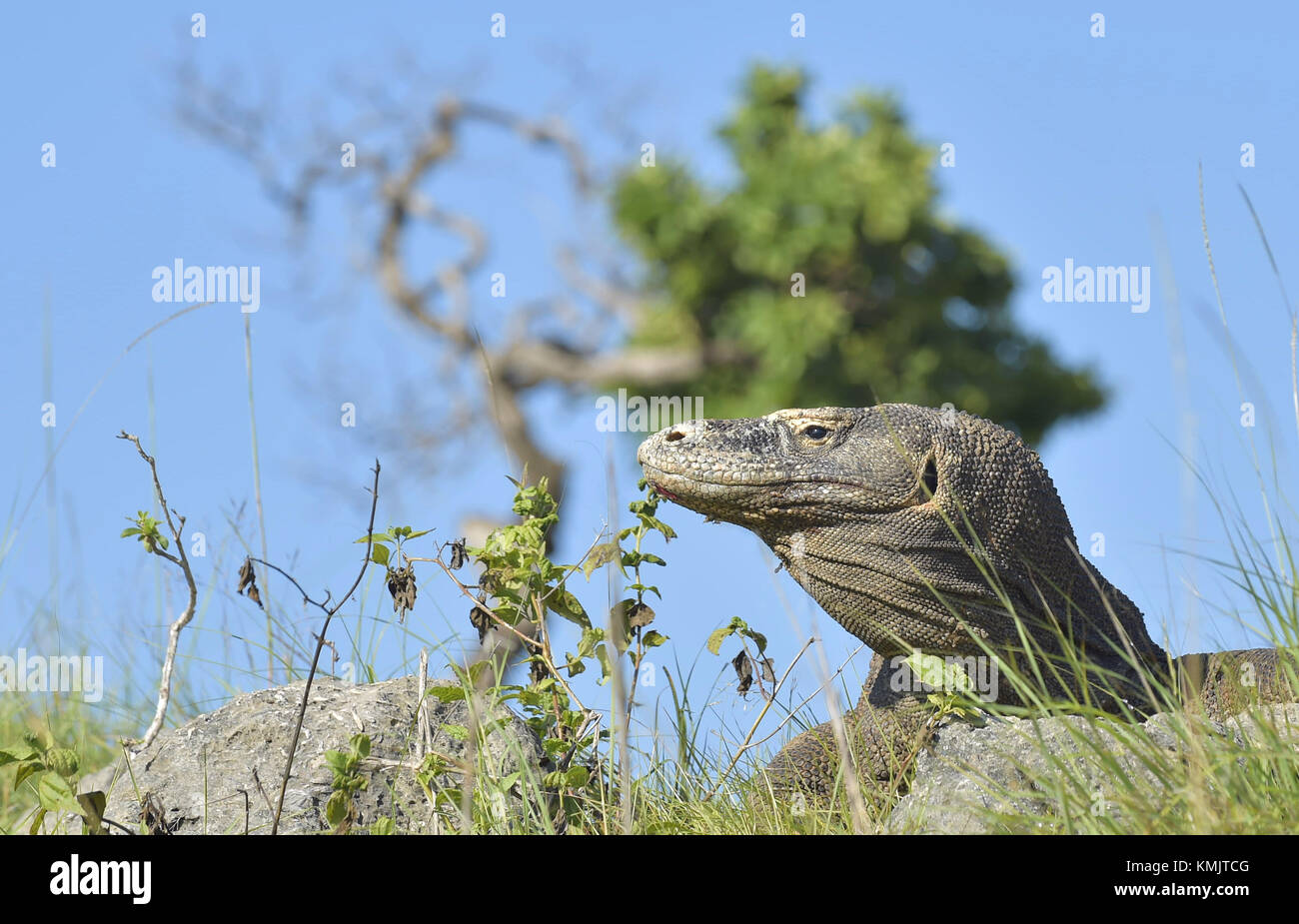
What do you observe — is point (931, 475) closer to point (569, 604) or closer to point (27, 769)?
point (569, 604)

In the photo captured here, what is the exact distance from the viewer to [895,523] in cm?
521

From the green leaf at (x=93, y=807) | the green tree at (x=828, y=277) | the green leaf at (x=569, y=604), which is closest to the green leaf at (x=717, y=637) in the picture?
the green leaf at (x=569, y=604)

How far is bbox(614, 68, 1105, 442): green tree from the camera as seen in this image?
910 inches

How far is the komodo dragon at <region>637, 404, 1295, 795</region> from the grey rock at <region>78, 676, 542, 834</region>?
1.18 metres

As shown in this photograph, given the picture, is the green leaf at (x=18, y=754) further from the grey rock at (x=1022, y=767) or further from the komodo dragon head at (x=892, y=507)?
the grey rock at (x=1022, y=767)

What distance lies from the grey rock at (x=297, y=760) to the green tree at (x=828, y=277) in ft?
58.1

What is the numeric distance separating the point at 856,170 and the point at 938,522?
19.1m

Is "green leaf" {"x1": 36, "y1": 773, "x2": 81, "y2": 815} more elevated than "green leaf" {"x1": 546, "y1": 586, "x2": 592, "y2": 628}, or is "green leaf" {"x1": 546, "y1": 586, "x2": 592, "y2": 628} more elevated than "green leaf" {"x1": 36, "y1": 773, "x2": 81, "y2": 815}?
"green leaf" {"x1": 546, "y1": 586, "x2": 592, "y2": 628}

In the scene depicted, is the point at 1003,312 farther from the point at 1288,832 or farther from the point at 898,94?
the point at 1288,832

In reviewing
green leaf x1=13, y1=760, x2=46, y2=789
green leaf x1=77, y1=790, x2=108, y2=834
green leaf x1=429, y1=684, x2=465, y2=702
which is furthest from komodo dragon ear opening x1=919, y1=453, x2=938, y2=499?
green leaf x1=13, y1=760, x2=46, y2=789

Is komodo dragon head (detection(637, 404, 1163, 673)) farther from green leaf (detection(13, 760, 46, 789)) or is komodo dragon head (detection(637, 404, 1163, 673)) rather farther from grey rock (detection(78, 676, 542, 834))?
green leaf (detection(13, 760, 46, 789))
